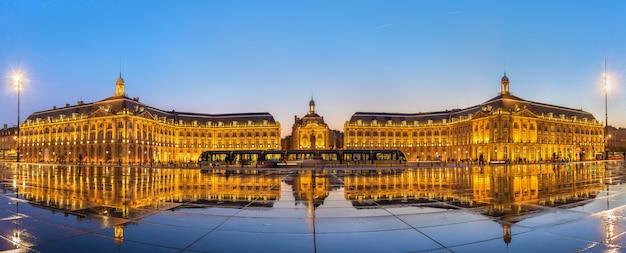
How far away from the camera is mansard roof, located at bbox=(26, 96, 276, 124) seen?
11325 cm

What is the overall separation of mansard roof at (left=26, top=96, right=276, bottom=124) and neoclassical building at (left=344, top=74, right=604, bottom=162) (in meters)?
42.4

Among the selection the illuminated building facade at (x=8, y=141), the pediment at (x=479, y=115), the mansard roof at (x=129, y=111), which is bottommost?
the illuminated building facade at (x=8, y=141)

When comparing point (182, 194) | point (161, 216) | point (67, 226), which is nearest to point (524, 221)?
point (161, 216)

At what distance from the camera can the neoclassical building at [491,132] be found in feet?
374

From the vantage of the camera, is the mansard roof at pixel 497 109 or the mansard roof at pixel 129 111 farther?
the mansard roof at pixel 497 109

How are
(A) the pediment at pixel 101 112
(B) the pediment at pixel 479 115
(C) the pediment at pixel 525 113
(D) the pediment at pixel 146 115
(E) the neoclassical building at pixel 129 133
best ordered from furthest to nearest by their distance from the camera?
1. (B) the pediment at pixel 479 115
2. (C) the pediment at pixel 525 113
3. (D) the pediment at pixel 146 115
4. (A) the pediment at pixel 101 112
5. (E) the neoclassical building at pixel 129 133

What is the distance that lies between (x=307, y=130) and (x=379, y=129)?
2782 centimetres

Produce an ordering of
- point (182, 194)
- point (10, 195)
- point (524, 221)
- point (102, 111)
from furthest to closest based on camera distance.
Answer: point (102, 111) → point (182, 194) → point (10, 195) → point (524, 221)

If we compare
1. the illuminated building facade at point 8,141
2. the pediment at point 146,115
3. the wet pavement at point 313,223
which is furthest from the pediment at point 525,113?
the illuminated building facade at point 8,141

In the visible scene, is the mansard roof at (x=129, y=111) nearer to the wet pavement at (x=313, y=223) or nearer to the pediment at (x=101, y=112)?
the pediment at (x=101, y=112)

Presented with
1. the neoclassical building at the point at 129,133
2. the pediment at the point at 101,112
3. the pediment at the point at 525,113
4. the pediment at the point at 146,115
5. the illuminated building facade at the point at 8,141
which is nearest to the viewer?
the neoclassical building at the point at 129,133

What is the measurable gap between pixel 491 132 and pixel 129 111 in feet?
348

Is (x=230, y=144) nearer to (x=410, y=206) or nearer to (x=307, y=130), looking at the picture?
(x=307, y=130)

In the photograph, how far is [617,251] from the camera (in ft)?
24.2
